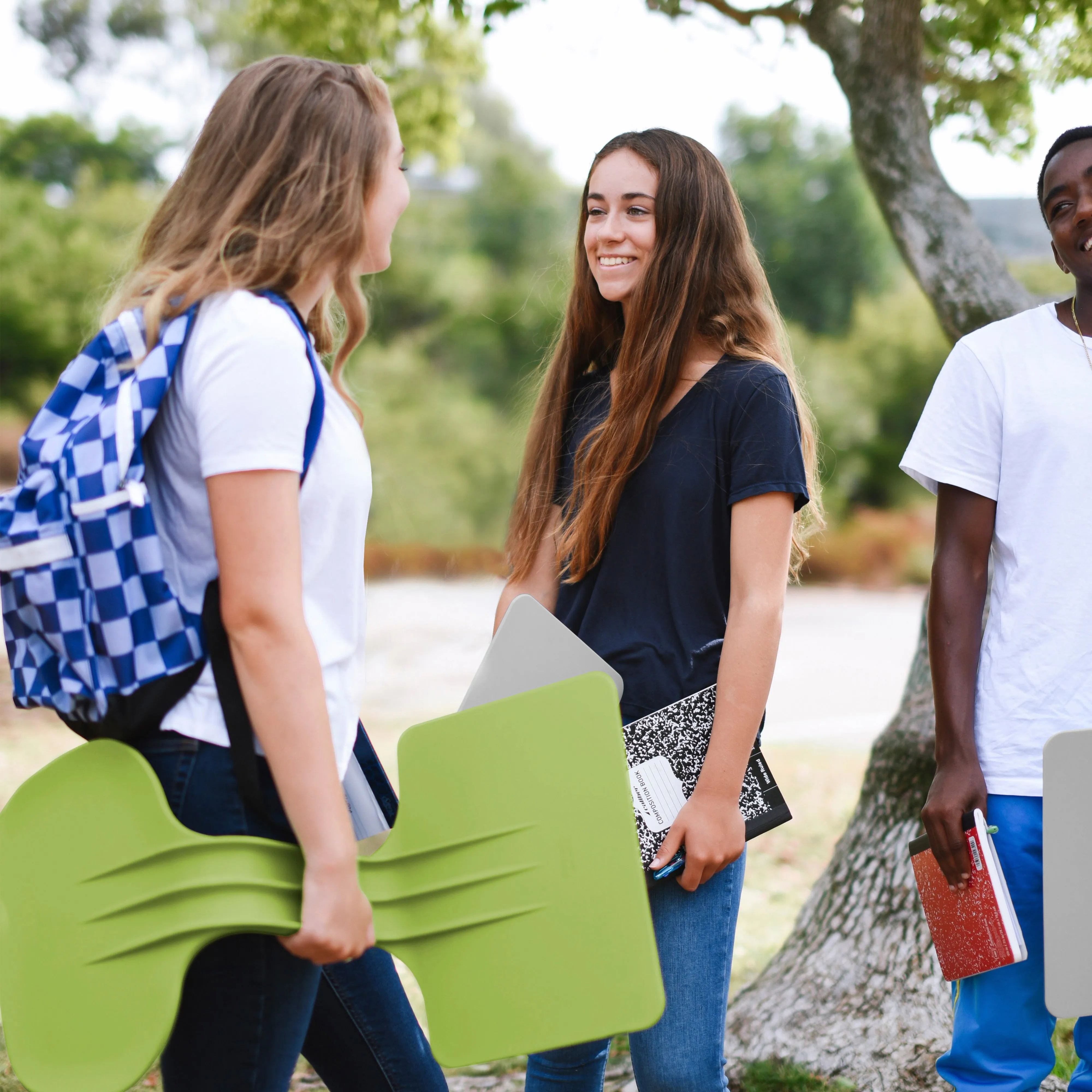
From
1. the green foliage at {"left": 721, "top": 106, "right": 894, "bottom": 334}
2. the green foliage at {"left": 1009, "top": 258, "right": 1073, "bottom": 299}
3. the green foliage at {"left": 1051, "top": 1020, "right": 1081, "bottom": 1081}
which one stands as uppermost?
the green foliage at {"left": 721, "top": 106, "right": 894, "bottom": 334}

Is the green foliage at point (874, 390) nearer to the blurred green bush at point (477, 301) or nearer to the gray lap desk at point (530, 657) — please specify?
the blurred green bush at point (477, 301)

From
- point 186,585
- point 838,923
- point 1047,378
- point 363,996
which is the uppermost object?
point 1047,378

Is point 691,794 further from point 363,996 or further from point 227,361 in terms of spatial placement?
point 227,361

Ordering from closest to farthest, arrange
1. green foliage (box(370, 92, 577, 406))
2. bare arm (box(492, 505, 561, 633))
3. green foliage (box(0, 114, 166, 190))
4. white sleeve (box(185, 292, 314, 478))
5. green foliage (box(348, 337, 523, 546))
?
white sleeve (box(185, 292, 314, 478))
bare arm (box(492, 505, 561, 633))
green foliage (box(348, 337, 523, 546))
green foliage (box(370, 92, 577, 406))
green foliage (box(0, 114, 166, 190))

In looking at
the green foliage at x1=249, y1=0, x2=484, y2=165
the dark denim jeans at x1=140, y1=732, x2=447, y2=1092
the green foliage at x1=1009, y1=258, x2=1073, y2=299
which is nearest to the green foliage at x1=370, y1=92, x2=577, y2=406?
the green foliage at x1=1009, y1=258, x2=1073, y2=299

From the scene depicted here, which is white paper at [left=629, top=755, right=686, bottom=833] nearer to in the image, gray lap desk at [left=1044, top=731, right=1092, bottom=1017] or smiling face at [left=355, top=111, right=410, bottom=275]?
gray lap desk at [left=1044, top=731, right=1092, bottom=1017]

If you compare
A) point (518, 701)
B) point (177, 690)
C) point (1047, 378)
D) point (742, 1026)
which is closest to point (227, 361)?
point (177, 690)

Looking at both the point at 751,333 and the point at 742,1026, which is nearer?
the point at 751,333

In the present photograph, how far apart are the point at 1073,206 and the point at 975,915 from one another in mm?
1202

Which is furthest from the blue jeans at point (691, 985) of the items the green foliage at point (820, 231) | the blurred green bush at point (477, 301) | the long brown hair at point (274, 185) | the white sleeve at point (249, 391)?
the green foliage at point (820, 231)

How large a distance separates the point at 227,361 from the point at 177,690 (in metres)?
0.37

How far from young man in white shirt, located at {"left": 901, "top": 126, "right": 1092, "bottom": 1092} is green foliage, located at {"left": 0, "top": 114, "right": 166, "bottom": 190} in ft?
64.5

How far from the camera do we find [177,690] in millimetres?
1203

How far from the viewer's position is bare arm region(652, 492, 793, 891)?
1.61 metres
